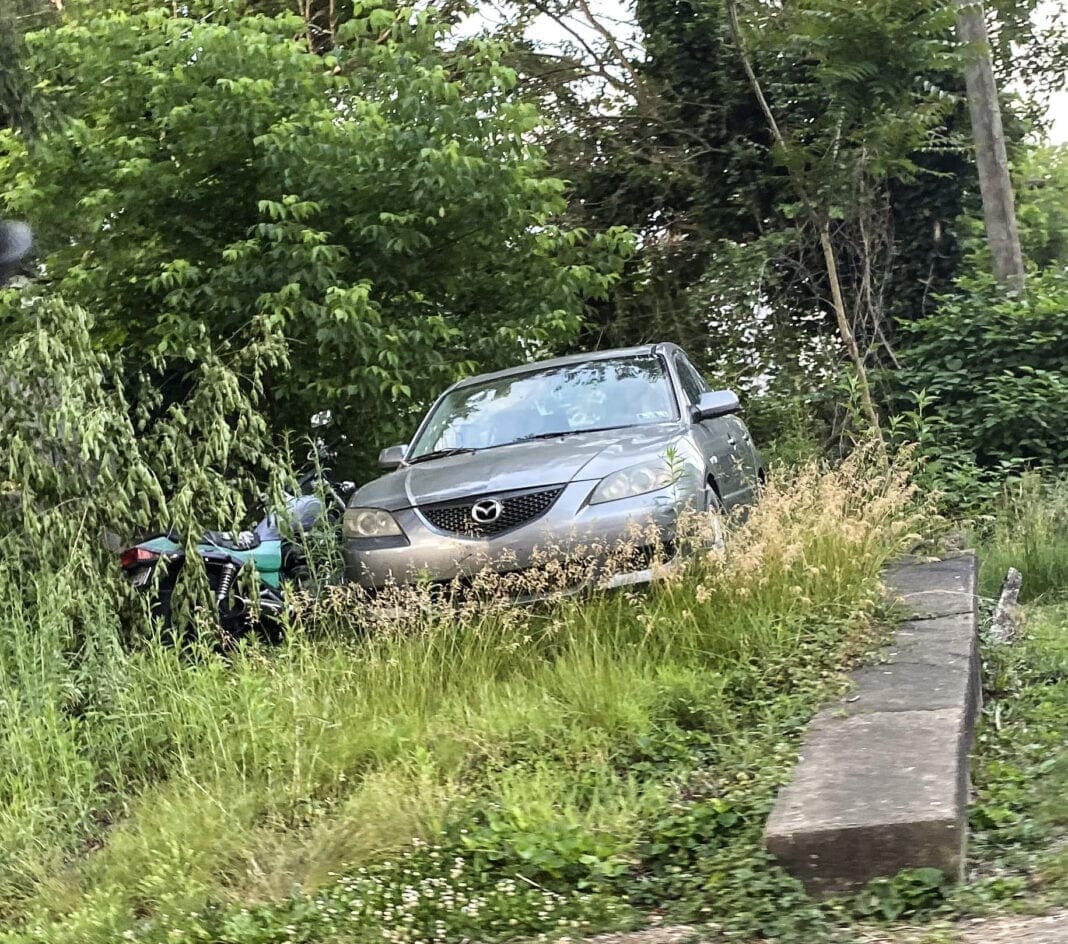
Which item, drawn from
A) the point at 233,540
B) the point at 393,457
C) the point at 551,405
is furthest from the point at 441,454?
the point at 233,540

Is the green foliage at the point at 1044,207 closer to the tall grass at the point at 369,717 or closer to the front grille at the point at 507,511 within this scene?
the front grille at the point at 507,511

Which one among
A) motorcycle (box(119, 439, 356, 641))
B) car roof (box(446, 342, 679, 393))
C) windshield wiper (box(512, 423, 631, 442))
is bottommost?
motorcycle (box(119, 439, 356, 641))

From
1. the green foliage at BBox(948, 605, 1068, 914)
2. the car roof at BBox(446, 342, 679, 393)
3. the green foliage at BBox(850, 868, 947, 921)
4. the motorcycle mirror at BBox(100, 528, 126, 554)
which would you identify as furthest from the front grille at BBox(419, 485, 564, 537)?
the green foliage at BBox(850, 868, 947, 921)

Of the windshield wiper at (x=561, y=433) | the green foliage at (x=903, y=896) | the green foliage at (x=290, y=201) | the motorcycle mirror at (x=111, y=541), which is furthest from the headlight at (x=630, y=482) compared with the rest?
the green foliage at (x=290, y=201)

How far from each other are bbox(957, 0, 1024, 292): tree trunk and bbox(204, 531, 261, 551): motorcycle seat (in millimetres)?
9242

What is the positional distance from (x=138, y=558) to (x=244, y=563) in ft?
2.44

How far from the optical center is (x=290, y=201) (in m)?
9.14

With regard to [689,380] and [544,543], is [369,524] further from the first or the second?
[689,380]

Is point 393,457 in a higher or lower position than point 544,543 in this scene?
higher

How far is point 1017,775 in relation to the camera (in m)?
4.63

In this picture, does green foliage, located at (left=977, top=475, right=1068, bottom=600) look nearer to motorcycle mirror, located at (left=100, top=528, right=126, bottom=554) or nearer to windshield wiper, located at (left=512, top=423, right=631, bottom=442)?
windshield wiper, located at (left=512, top=423, right=631, bottom=442)

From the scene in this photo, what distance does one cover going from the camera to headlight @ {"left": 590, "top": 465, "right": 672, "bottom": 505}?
6426 mm

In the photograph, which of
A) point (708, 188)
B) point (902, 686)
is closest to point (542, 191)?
point (708, 188)

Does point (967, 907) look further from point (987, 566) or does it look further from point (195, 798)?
point (987, 566)
